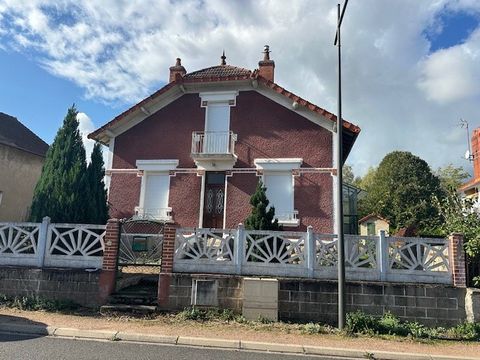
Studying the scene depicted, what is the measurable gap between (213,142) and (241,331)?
8.85 meters

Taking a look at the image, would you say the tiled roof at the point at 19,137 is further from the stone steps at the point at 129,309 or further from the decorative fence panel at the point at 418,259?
the decorative fence panel at the point at 418,259

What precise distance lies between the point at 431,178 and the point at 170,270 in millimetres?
28675

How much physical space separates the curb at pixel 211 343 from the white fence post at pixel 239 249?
2171 millimetres

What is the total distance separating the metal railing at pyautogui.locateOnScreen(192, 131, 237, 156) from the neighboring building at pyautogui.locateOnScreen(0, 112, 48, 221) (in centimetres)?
931

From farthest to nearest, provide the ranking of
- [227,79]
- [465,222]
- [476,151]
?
[476,151] → [227,79] → [465,222]

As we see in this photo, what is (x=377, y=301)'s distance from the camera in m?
8.45

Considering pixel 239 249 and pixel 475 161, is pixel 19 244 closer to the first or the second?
pixel 239 249

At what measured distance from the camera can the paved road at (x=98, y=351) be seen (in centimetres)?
582

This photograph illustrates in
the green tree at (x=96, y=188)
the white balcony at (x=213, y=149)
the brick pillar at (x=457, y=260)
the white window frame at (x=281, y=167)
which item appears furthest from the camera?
the white balcony at (x=213, y=149)

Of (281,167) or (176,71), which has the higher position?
(176,71)

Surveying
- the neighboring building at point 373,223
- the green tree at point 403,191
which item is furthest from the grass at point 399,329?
the green tree at point 403,191

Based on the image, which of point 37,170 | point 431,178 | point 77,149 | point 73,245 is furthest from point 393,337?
point 431,178

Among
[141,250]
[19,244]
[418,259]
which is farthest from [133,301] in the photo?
[418,259]

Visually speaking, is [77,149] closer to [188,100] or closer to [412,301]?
[188,100]
